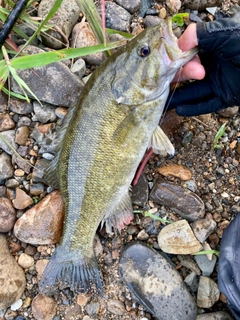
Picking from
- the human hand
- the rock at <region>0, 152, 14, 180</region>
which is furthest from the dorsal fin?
the human hand

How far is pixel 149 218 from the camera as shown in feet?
12.7

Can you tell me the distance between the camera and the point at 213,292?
3.74 metres

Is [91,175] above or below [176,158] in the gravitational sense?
above

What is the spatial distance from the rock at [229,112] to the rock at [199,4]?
1115 millimetres

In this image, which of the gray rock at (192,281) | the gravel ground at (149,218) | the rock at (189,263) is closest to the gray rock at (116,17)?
the gravel ground at (149,218)

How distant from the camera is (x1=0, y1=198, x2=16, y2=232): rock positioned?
147 inches

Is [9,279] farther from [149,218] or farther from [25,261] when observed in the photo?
[149,218]

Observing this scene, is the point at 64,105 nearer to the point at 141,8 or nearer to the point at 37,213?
the point at 37,213

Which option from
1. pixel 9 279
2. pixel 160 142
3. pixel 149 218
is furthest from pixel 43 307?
pixel 160 142

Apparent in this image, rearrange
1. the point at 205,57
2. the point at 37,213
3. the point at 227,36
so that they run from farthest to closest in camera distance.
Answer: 1. the point at 37,213
2. the point at 205,57
3. the point at 227,36

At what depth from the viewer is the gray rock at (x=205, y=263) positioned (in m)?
3.79

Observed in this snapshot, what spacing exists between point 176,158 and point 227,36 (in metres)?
1.30

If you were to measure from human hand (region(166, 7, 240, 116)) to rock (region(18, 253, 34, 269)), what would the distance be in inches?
77.2

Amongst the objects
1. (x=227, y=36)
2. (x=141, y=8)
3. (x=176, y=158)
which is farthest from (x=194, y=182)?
(x=141, y=8)
